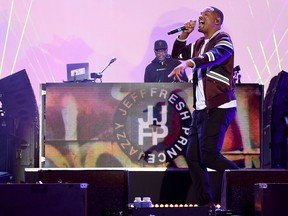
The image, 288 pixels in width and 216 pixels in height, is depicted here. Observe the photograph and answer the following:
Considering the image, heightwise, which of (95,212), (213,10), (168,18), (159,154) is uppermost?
(168,18)

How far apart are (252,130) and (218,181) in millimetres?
606

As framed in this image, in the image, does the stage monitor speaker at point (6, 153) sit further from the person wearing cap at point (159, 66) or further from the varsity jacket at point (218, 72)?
the varsity jacket at point (218, 72)

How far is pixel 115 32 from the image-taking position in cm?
626

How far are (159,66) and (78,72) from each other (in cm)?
104

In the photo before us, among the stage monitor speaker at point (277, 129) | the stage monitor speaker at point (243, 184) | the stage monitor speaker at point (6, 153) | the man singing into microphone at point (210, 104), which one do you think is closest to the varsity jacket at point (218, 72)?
the man singing into microphone at point (210, 104)

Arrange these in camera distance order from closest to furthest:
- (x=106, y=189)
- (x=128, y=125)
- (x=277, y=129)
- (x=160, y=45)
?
1. (x=106, y=189)
2. (x=128, y=125)
3. (x=277, y=129)
4. (x=160, y=45)

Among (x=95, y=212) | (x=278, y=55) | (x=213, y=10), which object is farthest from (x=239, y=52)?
(x=95, y=212)

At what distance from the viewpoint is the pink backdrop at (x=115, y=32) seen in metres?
6.14

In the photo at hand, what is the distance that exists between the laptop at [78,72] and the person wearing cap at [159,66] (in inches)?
32.2

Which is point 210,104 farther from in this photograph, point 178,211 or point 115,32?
point 115,32

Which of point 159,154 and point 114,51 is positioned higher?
point 114,51

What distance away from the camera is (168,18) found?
20.4ft

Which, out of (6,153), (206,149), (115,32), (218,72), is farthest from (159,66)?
(206,149)

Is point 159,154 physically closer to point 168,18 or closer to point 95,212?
point 95,212
